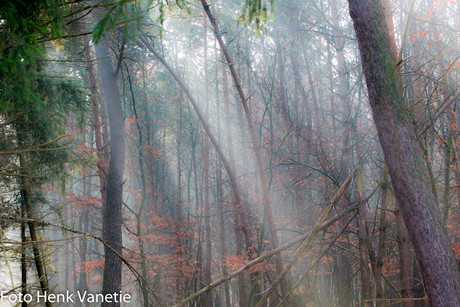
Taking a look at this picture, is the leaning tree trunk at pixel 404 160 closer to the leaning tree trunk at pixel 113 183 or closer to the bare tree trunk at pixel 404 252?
the bare tree trunk at pixel 404 252

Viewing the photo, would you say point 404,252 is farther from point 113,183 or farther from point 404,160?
point 113,183

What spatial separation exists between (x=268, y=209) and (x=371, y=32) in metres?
3.16

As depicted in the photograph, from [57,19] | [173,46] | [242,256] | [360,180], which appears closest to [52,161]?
[57,19]

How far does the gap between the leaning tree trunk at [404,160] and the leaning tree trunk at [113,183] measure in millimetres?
6487

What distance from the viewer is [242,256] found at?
9.42 m

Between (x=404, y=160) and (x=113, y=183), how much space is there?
22.2 ft

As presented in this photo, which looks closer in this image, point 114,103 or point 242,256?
point 114,103

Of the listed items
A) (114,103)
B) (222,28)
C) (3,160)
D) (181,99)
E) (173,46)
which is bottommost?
(3,160)

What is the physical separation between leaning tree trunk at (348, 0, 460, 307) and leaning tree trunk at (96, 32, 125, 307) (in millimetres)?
6487

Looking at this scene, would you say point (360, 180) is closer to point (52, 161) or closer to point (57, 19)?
point (57, 19)

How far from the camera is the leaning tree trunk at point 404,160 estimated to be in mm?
2420

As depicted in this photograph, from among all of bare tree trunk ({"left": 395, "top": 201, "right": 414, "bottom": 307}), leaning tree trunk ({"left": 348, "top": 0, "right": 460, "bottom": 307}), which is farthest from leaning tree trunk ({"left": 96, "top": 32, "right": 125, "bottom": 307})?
leaning tree trunk ({"left": 348, "top": 0, "right": 460, "bottom": 307})

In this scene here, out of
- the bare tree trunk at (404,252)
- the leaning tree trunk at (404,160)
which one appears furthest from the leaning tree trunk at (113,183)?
the leaning tree trunk at (404,160)

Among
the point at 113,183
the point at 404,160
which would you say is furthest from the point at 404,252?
the point at 113,183
